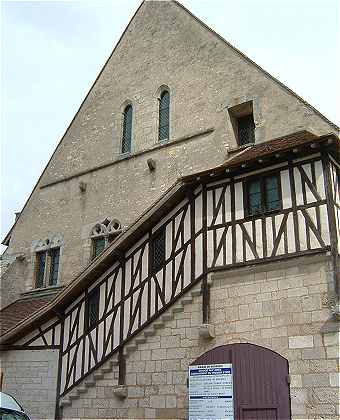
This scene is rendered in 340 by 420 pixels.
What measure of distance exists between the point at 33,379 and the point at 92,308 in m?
2.02

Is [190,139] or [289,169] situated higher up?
[190,139]

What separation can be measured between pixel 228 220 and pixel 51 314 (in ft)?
15.3

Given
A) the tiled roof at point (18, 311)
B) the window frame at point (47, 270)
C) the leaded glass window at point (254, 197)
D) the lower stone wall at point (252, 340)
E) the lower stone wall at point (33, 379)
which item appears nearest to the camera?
the lower stone wall at point (252, 340)

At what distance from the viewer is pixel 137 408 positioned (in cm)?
933

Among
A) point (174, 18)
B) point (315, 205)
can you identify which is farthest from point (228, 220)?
point (174, 18)

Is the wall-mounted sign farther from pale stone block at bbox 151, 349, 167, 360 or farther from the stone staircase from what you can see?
the stone staircase

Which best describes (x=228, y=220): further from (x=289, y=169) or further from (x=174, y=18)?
(x=174, y=18)

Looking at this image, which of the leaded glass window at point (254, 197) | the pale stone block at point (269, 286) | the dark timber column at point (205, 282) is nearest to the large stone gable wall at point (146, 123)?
the leaded glass window at point (254, 197)

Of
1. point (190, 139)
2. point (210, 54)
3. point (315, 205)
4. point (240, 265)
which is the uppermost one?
point (210, 54)

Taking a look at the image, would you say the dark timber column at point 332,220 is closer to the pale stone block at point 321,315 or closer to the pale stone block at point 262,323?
the pale stone block at point 321,315

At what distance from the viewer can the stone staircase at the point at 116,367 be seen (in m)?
9.41

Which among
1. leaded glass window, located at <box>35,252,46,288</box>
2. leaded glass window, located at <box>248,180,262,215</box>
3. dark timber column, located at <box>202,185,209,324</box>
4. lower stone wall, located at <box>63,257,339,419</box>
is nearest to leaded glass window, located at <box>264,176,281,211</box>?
leaded glass window, located at <box>248,180,262,215</box>

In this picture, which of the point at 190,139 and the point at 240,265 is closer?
the point at 240,265

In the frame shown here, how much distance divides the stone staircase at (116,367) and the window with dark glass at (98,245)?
4192mm
